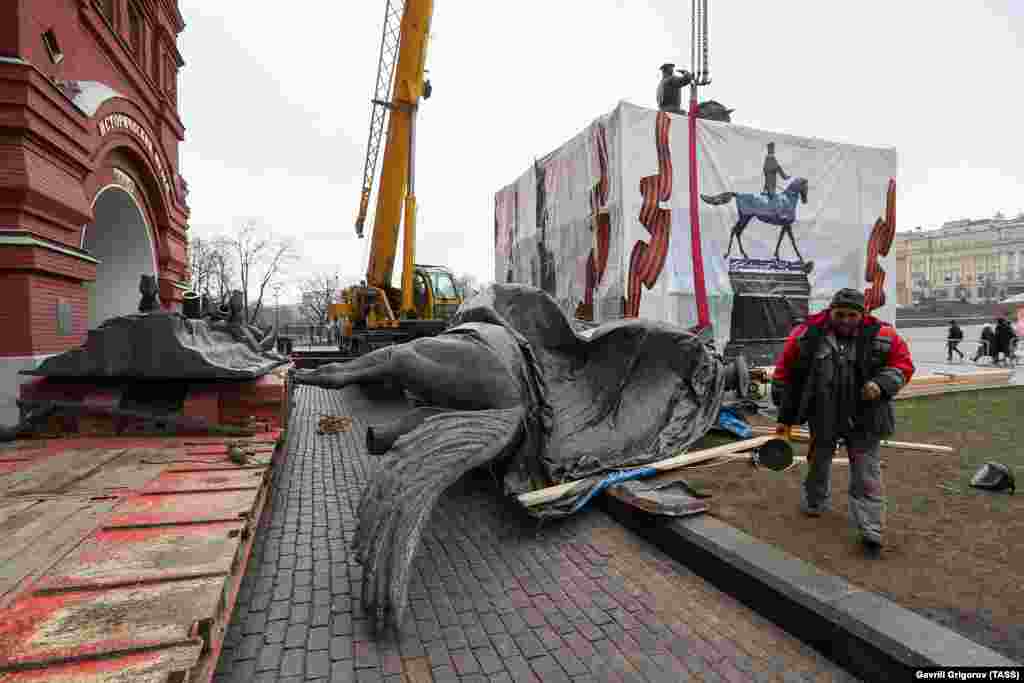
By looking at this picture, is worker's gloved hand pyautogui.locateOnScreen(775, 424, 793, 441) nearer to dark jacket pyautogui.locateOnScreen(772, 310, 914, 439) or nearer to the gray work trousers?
dark jacket pyautogui.locateOnScreen(772, 310, 914, 439)

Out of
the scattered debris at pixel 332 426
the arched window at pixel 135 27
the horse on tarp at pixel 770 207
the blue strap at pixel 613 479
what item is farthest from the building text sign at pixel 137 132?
the horse on tarp at pixel 770 207

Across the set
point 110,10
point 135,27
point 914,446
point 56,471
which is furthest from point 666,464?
point 135,27

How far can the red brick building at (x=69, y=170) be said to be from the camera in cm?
554

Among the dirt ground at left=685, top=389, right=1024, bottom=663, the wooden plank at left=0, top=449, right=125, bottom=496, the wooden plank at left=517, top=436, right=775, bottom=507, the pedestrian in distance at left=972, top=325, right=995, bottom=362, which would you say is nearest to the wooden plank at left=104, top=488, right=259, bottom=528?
the wooden plank at left=0, top=449, right=125, bottom=496

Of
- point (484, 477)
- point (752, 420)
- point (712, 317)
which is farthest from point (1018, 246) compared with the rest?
point (484, 477)

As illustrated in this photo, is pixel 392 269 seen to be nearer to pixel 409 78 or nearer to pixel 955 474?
pixel 409 78

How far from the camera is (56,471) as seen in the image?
3367mm

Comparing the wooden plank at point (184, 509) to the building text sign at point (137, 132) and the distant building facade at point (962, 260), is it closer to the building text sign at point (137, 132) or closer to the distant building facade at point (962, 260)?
the building text sign at point (137, 132)

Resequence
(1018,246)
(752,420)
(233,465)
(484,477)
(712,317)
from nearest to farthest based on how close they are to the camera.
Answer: (233,465)
(484,477)
(752,420)
(712,317)
(1018,246)

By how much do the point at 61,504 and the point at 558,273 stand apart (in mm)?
11927

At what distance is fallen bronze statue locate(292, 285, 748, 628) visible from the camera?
104 inches

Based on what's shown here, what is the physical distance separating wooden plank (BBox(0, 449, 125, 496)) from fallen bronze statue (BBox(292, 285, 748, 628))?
1.43 metres

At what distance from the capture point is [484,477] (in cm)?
489

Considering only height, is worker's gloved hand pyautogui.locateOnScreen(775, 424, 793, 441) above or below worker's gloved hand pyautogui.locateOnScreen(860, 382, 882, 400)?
below
